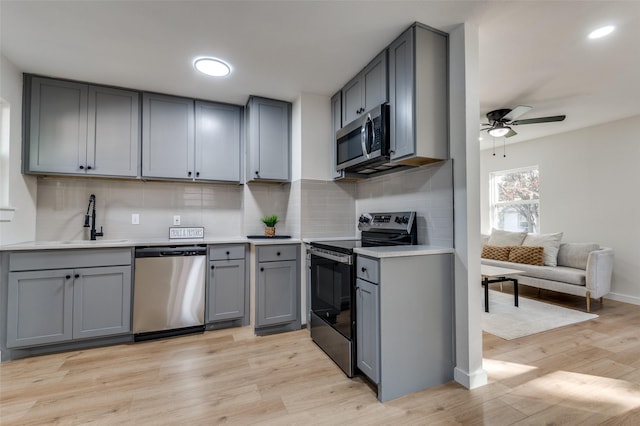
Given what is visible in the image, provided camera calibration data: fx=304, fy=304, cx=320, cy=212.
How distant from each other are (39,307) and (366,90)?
319 cm

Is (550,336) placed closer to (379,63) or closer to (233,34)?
(379,63)

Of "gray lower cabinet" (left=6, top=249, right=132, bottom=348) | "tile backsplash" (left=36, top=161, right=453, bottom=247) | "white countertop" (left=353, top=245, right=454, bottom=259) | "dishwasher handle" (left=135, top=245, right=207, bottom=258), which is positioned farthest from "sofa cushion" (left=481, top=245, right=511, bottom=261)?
"gray lower cabinet" (left=6, top=249, right=132, bottom=348)

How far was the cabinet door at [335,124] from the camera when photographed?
3105mm

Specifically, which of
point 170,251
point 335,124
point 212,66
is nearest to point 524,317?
point 335,124

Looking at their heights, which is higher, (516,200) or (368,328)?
(516,200)

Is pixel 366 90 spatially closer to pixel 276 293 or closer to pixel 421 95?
pixel 421 95

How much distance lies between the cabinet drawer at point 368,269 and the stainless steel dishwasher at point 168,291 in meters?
1.61

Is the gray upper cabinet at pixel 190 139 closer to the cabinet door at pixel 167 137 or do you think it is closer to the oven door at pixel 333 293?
the cabinet door at pixel 167 137

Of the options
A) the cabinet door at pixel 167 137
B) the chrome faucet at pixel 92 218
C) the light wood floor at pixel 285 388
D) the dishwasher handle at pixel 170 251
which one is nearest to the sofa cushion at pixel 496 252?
the light wood floor at pixel 285 388

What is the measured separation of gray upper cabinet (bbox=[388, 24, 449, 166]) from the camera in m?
2.08

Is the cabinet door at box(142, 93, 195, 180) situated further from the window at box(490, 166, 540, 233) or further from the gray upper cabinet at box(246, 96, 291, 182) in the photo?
the window at box(490, 166, 540, 233)

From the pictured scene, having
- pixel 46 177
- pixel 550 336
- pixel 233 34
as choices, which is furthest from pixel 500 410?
pixel 46 177

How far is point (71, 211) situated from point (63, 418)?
202cm

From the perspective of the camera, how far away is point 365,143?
97.8 inches
